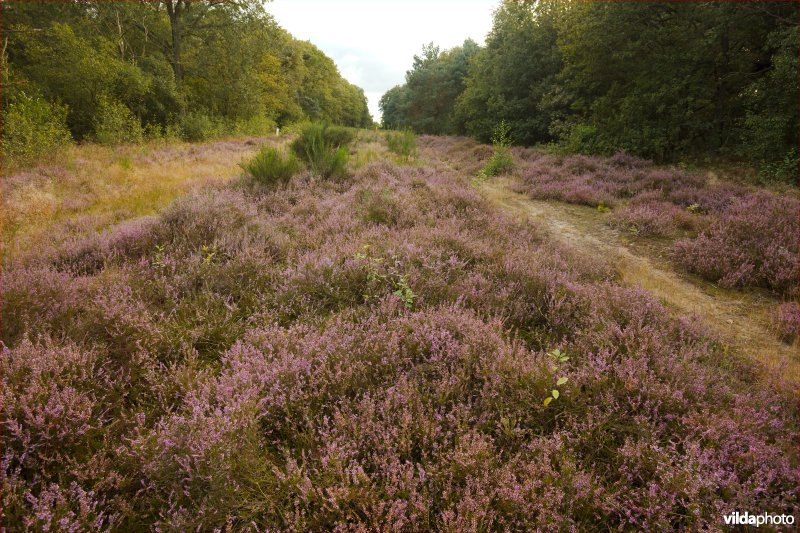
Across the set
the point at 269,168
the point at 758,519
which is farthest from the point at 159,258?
the point at 758,519

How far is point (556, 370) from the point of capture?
96.3 inches

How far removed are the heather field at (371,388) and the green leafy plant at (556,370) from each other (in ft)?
0.10

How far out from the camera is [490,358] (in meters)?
2.52

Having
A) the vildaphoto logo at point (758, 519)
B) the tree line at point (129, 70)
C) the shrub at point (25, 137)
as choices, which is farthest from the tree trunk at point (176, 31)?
the vildaphoto logo at point (758, 519)

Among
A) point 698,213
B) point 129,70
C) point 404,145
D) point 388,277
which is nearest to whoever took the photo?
point 388,277

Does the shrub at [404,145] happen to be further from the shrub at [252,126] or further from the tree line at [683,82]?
the shrub at [252,126]

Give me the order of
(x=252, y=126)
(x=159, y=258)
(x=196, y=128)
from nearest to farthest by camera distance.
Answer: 1. (x=159, y=258)
2. (x=196, y=128)
3. (x=252, y=126)

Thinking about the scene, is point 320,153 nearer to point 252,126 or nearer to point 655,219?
point 655,219

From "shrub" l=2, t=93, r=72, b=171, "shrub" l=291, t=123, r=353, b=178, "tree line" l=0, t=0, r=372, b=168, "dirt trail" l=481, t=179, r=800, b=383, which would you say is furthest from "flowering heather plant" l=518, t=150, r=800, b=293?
"shrub" l=2, t=93, r=72, b=171

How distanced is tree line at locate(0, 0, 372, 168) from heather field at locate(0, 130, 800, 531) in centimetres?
944

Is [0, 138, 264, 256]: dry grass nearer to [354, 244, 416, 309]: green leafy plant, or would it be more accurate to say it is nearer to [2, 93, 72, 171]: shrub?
[2, 93, 72, 171]: shrub

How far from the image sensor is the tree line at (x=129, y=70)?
42.6 feet

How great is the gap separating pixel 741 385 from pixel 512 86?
79.4 feet

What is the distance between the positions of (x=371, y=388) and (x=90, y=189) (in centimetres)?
793
